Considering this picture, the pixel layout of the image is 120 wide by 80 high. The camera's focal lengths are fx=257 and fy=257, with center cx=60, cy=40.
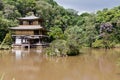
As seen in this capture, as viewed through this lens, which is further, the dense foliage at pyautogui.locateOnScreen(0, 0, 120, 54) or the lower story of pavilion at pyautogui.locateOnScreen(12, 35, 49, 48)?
the dense foliage at pyautogui.locateOnScreen(0, 0, 120, 54)

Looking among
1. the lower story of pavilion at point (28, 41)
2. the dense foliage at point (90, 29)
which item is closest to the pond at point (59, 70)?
the lower story of pavilion at point (28, 41)

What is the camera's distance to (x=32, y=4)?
4484cm

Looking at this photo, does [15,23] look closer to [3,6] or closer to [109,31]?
[3,6]

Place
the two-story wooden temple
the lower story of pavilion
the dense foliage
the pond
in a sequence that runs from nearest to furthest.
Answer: the pond
the lower story of pavilion
the two-story wooden temple
the dense foliage

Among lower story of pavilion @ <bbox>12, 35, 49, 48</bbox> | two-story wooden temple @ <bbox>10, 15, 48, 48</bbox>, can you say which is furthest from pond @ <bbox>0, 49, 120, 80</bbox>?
two-story wooden temple @ <bbox>10, 15, 48, 48</bbox>

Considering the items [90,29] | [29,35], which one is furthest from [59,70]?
[90,29]

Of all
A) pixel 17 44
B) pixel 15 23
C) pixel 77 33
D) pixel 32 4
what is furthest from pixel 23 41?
pixel 32 4

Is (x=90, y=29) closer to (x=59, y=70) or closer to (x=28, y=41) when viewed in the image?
(x=28, y=41)

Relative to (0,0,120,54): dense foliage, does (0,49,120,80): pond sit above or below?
below

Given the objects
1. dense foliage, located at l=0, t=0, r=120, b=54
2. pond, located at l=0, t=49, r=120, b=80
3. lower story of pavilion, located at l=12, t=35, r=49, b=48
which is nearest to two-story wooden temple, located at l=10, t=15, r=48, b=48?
lower story of pavilion, located at l=12, t=35, r=49, b=48

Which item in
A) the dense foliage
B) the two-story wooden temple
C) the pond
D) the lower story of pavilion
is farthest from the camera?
the dense foliage

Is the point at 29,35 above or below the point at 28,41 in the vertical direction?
above

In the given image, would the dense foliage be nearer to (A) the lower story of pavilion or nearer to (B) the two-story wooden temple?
(B) the two-story wooden temple

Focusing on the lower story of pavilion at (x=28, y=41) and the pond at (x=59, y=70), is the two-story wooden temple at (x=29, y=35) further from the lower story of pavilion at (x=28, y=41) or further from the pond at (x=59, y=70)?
the pond at (x=59, y=70)
